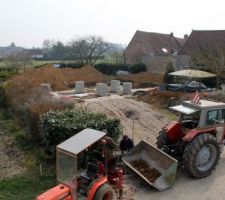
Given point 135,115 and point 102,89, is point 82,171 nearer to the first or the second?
point 135,115

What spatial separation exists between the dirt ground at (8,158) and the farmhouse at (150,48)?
27.2m

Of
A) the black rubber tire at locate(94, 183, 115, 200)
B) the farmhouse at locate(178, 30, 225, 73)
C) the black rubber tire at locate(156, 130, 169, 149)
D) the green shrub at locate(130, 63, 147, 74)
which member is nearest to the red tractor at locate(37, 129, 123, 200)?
the black rubber tire at locate(94, 183, 115, 200)

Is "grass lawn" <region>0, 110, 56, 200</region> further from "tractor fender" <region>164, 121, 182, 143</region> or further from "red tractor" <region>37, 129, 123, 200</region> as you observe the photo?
"tractor fender" <region>164, 121, 182, 143</region>

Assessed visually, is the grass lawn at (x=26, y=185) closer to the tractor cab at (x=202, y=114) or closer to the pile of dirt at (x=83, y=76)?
the tractor cab at (x=202, y=114)

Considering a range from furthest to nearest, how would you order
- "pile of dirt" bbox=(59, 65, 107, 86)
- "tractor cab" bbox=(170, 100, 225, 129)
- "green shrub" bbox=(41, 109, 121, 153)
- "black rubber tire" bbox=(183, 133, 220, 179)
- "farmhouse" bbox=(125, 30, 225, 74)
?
"pile of dirt" bbox=(59, 65, 107, 86)
"farmhouse" bbox=(125, 30, 225, 74)
"green shrub" bbox=(41, 109, 121, 153)
"tractor cab" bbox=(170, 100, 225, 129)
"black rubber tire" bbox=(183, 133, 220, 179)

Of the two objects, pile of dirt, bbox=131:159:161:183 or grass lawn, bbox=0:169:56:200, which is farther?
pile of dirt, bbox=131:159:161:183

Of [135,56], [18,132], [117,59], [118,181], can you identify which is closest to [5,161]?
[18,132]

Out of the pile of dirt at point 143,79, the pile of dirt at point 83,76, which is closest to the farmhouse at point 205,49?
the pile of dirt at point 143,79

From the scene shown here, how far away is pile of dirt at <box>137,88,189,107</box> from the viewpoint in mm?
20591

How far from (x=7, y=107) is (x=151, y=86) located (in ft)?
45.2

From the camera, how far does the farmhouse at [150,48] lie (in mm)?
42463

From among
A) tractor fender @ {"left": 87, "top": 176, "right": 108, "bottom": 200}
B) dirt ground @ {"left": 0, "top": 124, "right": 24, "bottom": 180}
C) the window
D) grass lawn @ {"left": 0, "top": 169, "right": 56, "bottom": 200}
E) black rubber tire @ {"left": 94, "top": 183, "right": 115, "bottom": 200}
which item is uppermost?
the window

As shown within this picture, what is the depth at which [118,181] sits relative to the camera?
9.11 metres

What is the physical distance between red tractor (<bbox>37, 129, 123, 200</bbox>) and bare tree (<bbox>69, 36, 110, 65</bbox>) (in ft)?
129
